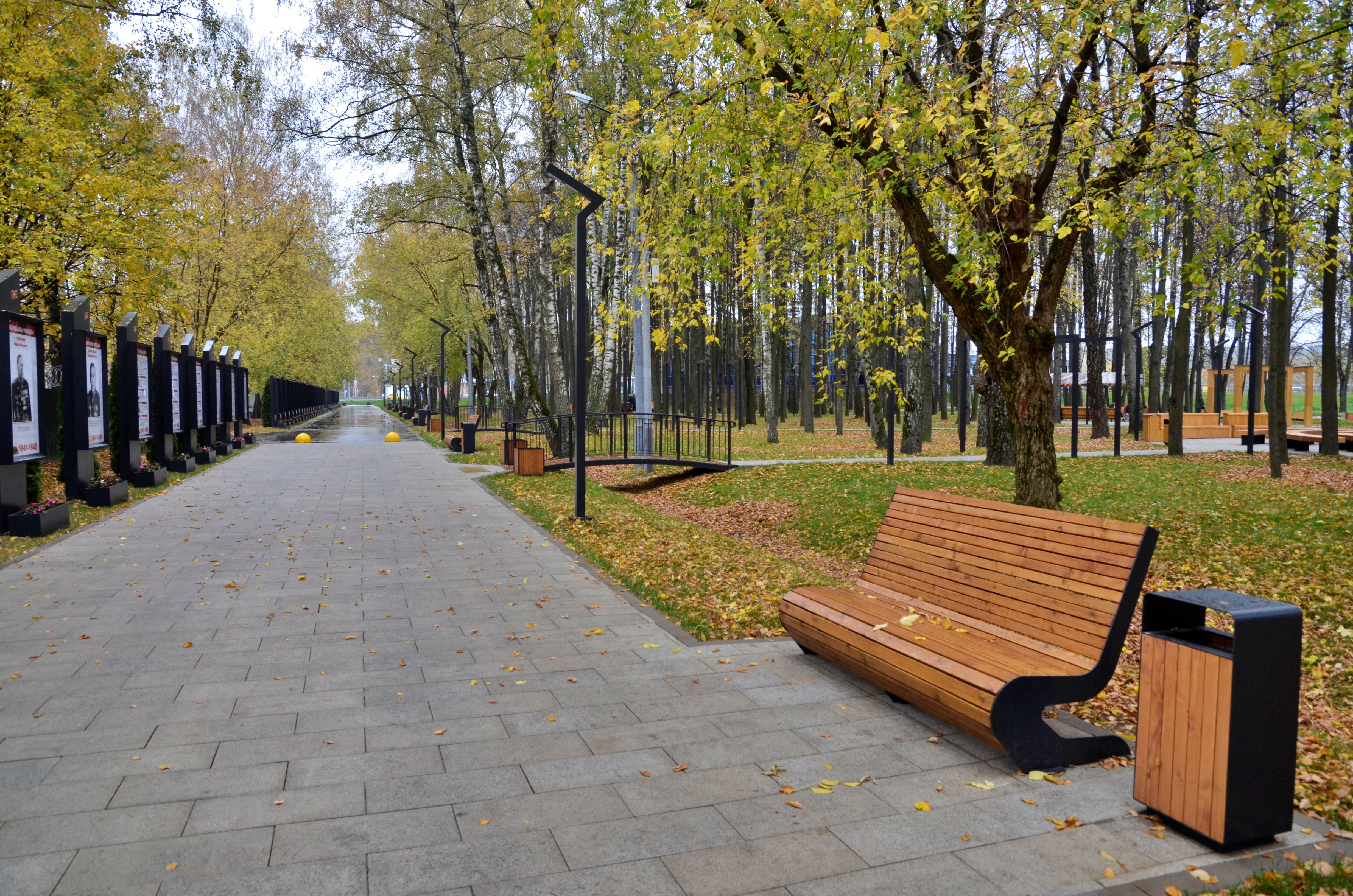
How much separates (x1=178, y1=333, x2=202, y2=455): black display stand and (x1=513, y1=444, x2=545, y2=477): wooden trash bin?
7139 mm

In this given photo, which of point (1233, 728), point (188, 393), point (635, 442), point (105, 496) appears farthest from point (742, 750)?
point (188, 393)


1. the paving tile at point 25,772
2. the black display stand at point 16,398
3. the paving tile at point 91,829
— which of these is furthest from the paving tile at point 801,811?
the black display stand at point 16,398

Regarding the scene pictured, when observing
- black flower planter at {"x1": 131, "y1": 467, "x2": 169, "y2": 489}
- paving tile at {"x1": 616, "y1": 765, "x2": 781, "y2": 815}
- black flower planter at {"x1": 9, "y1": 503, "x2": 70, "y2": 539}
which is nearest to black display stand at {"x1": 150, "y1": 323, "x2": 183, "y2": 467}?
black flower planter at {"x1": 131, "y1": 467, "x2": 169, "y2": 489}

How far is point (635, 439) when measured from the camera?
20.6 m

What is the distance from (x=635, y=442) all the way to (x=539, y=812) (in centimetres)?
1768

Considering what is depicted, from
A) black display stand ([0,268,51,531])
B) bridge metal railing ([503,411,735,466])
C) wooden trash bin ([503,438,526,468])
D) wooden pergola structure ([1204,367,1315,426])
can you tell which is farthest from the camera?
wooden pergola structure ([1204,367,1315,426])

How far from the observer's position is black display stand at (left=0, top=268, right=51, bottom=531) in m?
10.0

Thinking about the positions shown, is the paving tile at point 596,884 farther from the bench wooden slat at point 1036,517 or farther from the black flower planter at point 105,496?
the black flower planter at point 105,496

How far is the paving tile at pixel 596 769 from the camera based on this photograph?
3.82m

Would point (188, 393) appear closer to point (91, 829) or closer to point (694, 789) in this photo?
point (91, 829)

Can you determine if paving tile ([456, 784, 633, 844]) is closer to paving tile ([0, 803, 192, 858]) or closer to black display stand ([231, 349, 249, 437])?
paving tile ([0, 803, 192, 858])

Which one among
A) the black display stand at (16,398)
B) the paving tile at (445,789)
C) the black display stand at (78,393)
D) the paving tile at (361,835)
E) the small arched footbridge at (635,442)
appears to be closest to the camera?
the paving tile at (361,835)

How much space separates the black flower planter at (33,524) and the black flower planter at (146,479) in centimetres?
525

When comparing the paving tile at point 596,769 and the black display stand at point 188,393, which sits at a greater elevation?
the black display stand at point 188,393
